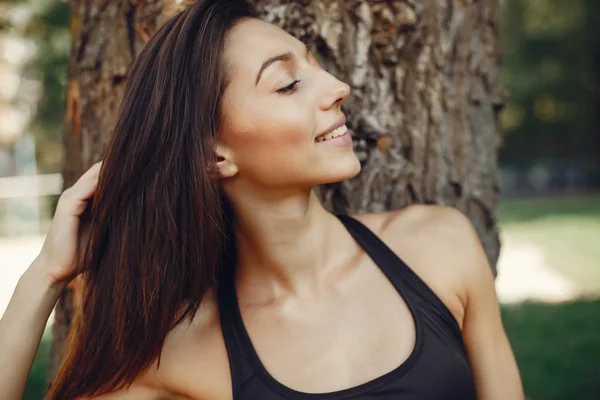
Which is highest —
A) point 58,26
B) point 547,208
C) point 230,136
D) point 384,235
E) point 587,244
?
point 230,136

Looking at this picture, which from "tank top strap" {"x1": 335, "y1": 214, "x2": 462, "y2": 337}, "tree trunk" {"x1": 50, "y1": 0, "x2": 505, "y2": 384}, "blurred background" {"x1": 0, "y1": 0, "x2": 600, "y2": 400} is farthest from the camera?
"blurred background" {"x1": 0, "y1": 0, "x2": 600, "y2": 400}

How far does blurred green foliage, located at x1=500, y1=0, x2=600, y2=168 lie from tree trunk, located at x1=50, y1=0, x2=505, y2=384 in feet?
82.3

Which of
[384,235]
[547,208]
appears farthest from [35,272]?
[547,208]

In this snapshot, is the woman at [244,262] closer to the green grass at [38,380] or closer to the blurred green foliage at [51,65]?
the green grass at [38,380]

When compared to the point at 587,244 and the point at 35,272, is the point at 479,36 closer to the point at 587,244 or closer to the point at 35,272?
the point at 35,272

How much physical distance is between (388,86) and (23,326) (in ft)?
5.22

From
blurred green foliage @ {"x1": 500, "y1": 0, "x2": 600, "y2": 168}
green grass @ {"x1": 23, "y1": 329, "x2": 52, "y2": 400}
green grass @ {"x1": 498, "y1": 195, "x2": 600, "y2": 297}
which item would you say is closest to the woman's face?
green grass @ {"x1": 23, "y1": 329, "x2": 52, "y2": 400}

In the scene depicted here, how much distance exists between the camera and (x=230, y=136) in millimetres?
2189

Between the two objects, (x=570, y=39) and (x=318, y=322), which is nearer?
(x=318, y=322)

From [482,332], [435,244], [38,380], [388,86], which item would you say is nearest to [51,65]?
[38,380]

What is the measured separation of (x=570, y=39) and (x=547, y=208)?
904 centimetres

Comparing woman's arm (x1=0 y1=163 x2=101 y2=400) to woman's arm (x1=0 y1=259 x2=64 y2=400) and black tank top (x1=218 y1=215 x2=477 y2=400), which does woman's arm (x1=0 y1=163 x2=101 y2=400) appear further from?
black tank top (x1=218 y1=215 x2=477 y2=400)

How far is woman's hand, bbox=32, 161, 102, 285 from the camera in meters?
2.38

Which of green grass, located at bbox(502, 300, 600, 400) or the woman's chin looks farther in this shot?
green grass, located at bbox(502, 300, 600, 400)
